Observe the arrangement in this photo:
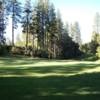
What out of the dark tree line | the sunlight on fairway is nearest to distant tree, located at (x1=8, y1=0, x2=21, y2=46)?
the dark tree line

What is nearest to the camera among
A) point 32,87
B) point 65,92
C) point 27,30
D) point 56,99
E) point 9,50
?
point 56,99

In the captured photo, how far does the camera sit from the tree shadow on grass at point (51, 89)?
1511cm

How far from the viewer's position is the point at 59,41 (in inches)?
3526

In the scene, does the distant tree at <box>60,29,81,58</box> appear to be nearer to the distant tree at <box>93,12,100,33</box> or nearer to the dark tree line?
the dark tree line

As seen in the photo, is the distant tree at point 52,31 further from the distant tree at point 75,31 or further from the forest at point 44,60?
the distant tree at point 75,31

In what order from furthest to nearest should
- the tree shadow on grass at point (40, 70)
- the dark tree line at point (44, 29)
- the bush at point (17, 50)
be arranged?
the dark tree line at point (44, 29)
the bush at point (17, 50)
the tree shadow on grass at point (40, 70)

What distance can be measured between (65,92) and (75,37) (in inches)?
5070

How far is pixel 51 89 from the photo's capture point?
16.9 metres

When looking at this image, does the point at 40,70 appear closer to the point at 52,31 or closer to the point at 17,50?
the point at 17,50

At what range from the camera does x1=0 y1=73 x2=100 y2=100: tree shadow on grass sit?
15.1m

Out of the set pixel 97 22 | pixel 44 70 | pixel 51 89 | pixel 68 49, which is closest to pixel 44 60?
pixel 44 70

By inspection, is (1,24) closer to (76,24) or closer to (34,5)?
(34,5)

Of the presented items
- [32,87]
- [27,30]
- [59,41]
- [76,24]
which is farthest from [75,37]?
[32,87]

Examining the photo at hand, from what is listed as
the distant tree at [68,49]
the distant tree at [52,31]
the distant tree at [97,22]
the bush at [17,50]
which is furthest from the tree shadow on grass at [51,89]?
the distant tree at [97,22]
